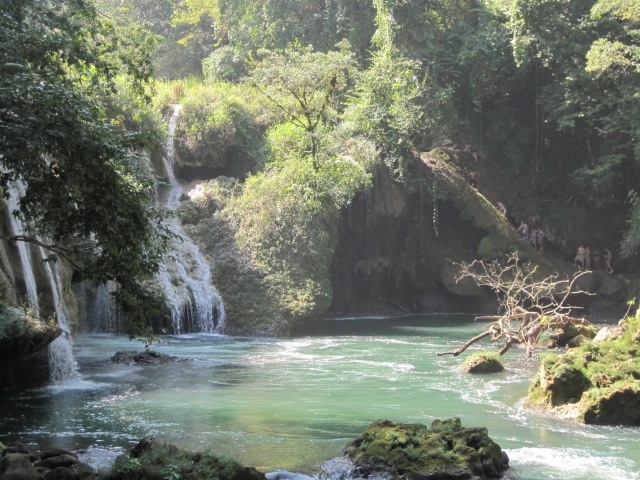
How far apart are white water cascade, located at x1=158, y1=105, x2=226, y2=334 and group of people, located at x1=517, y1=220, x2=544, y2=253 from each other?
12864 mm

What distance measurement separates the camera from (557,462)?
10727 millimetres

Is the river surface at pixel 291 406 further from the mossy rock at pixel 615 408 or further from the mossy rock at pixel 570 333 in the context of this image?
the mossy rock at pixel 570 333

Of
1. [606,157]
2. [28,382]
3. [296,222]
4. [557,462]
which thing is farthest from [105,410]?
[606,157]

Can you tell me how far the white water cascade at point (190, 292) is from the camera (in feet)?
78.1

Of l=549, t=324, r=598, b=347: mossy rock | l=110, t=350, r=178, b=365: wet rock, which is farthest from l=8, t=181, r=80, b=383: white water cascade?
l=549, t=324, r=598, b=347: mossy rock

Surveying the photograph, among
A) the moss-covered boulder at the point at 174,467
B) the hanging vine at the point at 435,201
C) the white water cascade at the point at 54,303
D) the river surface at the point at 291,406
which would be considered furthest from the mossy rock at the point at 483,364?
the hanging vine at the point at 435,201

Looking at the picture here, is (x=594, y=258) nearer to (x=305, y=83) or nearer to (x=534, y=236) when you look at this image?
(x=534, y=236)

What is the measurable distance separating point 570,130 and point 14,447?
2715 cm

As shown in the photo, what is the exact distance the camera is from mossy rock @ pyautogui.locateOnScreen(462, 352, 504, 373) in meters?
17.3

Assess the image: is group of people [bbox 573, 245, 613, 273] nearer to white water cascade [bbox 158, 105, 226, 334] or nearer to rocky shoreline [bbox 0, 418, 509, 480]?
white water cascade [bbox 158, 105, 226, 334]

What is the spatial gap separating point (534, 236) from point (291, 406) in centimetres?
2049

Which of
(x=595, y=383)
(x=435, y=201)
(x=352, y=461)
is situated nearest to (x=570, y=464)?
(x=352, y=461)

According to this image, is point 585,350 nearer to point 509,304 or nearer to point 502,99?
point 509,304

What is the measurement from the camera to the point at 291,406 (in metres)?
14.2
